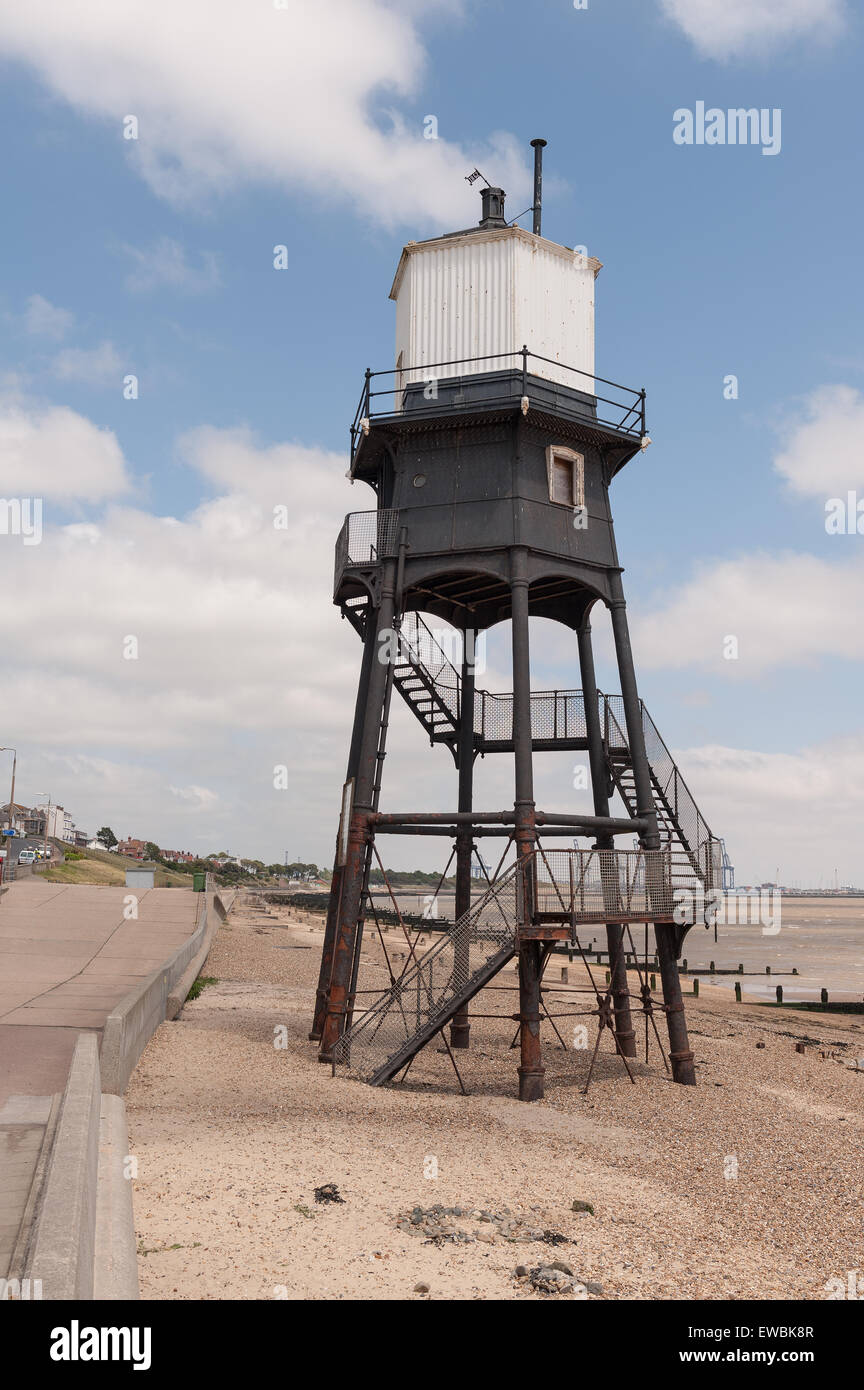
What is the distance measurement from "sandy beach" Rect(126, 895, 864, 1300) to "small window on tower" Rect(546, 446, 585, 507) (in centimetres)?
1123

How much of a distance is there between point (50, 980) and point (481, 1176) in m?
15.8

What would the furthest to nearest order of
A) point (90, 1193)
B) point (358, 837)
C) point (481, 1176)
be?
point (358, 837) → point (481, 1176) → point (90, 1193)

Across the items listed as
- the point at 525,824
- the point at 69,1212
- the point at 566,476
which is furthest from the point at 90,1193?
the point at 566,476

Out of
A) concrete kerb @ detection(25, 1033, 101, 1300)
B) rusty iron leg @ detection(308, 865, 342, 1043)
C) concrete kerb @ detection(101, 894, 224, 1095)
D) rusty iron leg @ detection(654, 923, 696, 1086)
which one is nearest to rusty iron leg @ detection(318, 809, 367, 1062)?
rusty iron leg @ detection(308, 865, 342, 1043)

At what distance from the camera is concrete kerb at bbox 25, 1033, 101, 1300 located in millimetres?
5527

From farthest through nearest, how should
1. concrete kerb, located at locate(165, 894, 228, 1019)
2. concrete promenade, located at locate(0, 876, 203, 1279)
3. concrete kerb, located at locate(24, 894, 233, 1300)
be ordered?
concrete kerb, located at locate(165, 894, 228, 1019), concrete promenade, located at locate(0, 876, 203, 1279), concrete kerb, located at locate(24, 894, 233, 1300)

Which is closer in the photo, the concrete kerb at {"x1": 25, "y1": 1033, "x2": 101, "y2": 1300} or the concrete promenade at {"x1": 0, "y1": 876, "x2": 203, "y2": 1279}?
the concrete kerb at {"x1": 25, "y1": 1033, "x2": 101, "y2": 1300}

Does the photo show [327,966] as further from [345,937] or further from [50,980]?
[50,980]

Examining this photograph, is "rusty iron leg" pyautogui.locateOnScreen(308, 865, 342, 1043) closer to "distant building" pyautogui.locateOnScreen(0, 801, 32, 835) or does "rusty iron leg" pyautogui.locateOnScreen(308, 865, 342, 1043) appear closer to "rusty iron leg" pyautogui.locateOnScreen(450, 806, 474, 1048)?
"rusty iron leg" pyautogui.locateOnScreen(450, 806, 474, 1048)

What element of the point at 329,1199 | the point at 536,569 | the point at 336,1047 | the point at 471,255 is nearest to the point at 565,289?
A: the point at 471,255

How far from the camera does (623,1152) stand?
13586mm

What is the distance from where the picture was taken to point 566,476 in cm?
2050
